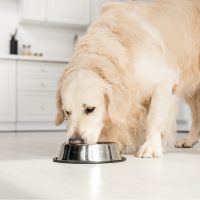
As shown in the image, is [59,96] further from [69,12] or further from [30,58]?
[69,12]

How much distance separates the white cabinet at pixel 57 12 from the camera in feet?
20.1

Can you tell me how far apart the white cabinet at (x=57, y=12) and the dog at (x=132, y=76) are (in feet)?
11.3

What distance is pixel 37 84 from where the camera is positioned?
590 centimetres

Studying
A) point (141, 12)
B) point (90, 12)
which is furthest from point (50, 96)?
point (141, 12)

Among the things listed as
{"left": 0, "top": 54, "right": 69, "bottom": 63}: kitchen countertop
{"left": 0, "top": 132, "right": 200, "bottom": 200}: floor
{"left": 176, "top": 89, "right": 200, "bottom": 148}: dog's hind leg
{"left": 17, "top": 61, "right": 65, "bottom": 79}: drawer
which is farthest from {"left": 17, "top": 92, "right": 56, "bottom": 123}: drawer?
{"left": 0, "top": 132, "right": 200, "bottom": 200}: floor

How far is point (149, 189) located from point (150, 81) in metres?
1.13

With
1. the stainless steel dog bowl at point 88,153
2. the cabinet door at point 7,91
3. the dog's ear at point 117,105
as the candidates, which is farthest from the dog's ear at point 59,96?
the cabinet door at point 7,91

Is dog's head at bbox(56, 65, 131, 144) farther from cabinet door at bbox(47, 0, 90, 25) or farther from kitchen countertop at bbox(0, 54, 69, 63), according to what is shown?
cabinet door at bbox(47, 0, 90, 25)

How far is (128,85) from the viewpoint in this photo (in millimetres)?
2520

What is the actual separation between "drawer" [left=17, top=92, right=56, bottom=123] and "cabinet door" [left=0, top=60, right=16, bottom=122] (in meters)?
0.09

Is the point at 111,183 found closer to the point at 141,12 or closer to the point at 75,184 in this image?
the point at 75,184

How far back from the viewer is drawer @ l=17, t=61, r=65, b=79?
5805 millimetres

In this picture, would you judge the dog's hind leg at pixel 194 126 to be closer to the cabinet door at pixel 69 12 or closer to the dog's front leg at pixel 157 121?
the dog's front leg at pixel 157 121

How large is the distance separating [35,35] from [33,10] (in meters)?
0.51
